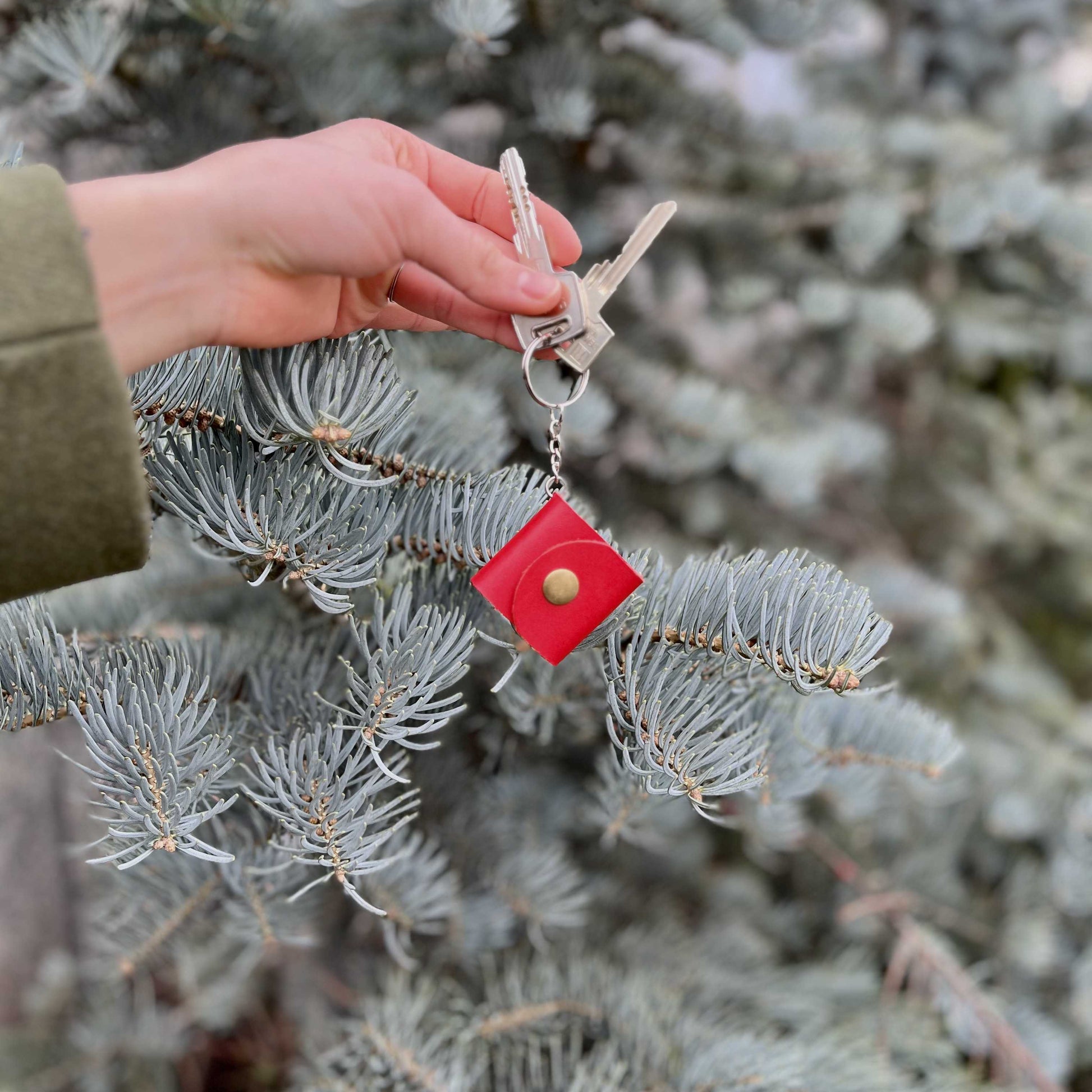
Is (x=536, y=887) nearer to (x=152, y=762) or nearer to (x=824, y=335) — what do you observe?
(x=152, y=762)

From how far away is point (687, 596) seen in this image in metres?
0.33

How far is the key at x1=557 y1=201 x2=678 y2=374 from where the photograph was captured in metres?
0.33

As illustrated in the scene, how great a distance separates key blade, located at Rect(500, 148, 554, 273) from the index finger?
0.01 metres

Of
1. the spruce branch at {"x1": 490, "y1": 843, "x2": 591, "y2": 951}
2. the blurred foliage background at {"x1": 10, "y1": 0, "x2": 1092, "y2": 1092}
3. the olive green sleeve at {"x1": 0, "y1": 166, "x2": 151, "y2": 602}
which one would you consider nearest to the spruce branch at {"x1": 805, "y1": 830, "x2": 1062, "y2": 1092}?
the blurred foliage background at {"x1": 10, "y1": 0, "x2": 1092, "y2": 1092}

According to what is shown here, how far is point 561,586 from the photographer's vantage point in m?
0.32

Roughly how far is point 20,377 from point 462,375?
32 centimetres

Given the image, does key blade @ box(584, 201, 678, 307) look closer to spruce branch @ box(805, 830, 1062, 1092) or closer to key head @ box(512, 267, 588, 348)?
key head @ box(512, 267, 588, 348)

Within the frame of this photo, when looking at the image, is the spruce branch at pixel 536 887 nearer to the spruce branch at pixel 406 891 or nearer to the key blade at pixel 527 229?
the spruce branch at pixel 406 891

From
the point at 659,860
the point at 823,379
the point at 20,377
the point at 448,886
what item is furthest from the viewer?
the point at 823,379

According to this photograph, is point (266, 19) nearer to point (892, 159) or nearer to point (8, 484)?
point (8, 484)

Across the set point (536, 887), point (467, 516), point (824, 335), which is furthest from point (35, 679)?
point (824, 335)

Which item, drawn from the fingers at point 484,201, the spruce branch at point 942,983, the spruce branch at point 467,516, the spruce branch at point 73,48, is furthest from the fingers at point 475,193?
the spruce branch at point 942,983

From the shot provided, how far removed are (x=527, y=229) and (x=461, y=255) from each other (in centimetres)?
5

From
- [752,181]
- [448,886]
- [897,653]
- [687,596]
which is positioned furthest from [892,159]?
[448,886]
